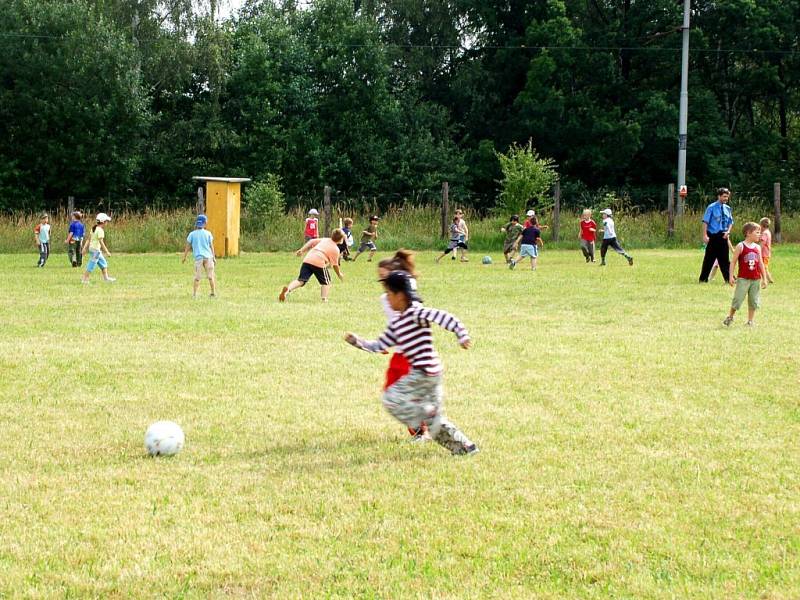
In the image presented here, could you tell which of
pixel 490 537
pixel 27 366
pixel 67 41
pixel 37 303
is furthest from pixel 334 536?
pixel 67 41

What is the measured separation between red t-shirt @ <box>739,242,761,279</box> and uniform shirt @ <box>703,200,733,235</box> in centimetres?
600

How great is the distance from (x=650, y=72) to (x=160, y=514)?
4871cm

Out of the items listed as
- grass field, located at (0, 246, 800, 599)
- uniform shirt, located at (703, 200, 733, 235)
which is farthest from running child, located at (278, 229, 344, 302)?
uniform shirt, located at (703, 200, 733, 235)

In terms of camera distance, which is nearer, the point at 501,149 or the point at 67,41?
the point at 67,41

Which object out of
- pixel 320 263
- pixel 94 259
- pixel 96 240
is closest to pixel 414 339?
pixel 320 263

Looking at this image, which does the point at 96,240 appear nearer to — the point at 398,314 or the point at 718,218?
the point at 718,218

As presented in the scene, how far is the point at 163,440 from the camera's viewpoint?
7305mm

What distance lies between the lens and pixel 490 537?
222 inches

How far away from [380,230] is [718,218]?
18004 mm

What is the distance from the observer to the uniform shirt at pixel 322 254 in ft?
57.8

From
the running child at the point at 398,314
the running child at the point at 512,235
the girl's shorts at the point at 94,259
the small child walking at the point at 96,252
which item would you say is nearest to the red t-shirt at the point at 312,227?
the running child at the point at 512,235

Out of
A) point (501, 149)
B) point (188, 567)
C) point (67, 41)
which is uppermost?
point (67, 41)

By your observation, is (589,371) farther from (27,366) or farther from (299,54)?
(299,54)

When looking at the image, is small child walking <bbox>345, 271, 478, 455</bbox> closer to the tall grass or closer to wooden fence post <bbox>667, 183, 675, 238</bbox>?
the tall grass
